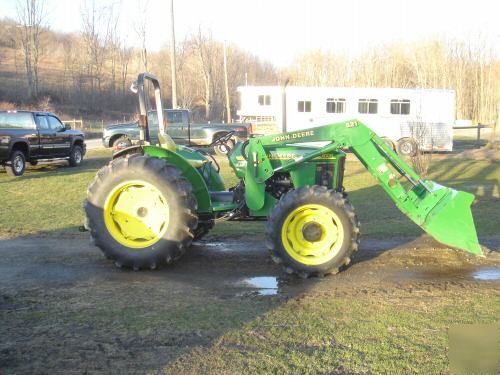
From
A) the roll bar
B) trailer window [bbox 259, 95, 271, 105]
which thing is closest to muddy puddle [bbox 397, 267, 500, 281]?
the roll bar

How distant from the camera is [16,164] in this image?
1534cm

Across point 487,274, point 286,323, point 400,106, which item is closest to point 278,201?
point 286,323

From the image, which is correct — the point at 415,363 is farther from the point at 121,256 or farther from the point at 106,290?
the point at 121,256

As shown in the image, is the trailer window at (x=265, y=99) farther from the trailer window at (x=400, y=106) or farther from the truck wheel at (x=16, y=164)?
the truck wheel at (x=16, y=164)

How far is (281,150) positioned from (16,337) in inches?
142

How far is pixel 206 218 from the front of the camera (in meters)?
6.79

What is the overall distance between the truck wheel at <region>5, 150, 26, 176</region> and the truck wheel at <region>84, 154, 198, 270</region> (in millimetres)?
10147

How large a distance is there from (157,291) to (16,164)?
453 inches

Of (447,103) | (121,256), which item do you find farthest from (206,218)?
(447,103)

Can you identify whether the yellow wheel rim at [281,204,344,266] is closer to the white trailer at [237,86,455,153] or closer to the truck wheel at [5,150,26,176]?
the truck wheel at [5,150,26,176]

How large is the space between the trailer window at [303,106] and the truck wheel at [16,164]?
1278cm

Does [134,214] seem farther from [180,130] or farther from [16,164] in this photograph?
[180,130]

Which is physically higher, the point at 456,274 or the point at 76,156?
the point at 76,156

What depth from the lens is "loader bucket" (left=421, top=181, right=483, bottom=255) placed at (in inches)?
229
